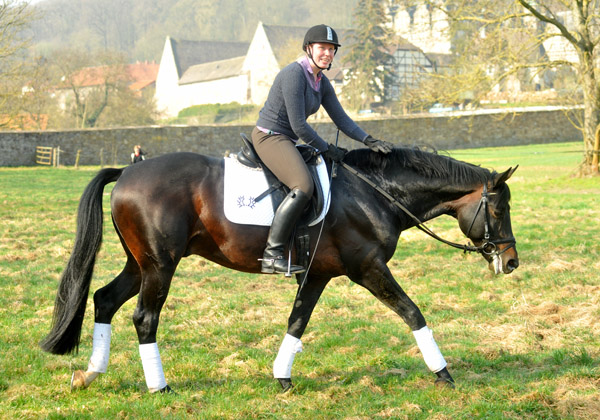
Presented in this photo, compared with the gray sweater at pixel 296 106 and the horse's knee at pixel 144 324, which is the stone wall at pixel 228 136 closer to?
the gray sweater at pixel 296 106

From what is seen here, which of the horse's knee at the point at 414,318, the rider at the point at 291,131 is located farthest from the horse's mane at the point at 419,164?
the horse's knee at the point at 414,318

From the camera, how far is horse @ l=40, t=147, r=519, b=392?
208 inches

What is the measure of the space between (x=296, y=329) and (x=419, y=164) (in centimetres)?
186

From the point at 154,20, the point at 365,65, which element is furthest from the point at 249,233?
the point at 154,20

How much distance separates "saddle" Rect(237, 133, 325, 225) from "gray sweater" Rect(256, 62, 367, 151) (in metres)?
0.11

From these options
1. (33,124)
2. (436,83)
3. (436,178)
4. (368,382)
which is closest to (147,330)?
(368,382)

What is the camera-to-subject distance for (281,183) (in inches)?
215

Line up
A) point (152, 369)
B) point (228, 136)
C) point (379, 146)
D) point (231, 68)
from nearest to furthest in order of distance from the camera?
1. point (152, 369)
2. point (379, 146)
3. point (228, 136)
4. point (231, 68)

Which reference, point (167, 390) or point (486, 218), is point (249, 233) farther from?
point (486, 218)

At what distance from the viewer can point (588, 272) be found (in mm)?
9516

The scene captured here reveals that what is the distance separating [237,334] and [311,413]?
238cm

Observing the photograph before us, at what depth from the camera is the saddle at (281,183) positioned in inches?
212

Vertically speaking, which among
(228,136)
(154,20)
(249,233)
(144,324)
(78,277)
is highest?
(154,20)

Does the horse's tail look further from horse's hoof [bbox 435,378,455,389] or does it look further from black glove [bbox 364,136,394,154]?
horse's hoof [bbox 435,378,455,389]
